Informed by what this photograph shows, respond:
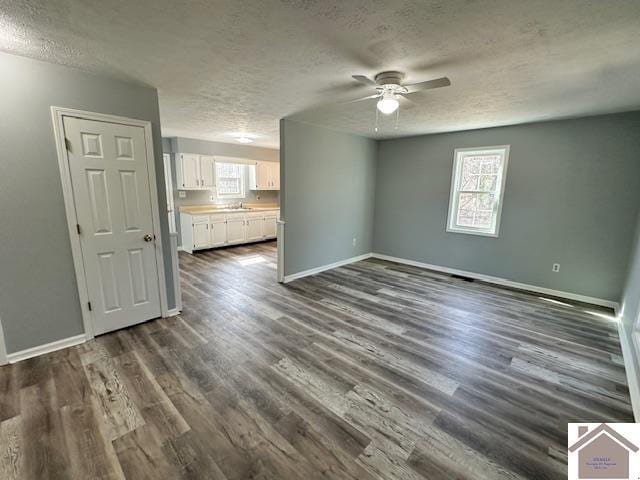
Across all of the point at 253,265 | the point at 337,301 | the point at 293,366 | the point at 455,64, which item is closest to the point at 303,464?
the point at 293,366

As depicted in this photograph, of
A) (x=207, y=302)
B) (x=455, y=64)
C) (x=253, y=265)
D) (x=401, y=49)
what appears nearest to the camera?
(x=401, y=49)

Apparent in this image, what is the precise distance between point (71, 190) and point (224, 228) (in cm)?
399

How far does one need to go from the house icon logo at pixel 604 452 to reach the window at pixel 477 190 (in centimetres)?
316

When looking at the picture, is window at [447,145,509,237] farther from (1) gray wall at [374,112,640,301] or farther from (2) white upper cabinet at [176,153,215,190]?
(2) white upper cabinet at [176,153,215,190]

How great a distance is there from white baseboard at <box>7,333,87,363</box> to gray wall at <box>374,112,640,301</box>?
5100 mm

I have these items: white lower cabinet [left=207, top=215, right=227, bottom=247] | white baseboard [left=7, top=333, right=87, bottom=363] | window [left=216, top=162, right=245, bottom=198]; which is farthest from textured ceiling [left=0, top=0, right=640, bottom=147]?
window [left=216, top=162, right=245, bottom=198]

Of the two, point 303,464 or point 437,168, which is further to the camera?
point 437,168

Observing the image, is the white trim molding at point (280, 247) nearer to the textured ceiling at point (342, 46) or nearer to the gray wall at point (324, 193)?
the gray wall at point (324, 193)

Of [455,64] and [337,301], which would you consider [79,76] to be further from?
[337,301]

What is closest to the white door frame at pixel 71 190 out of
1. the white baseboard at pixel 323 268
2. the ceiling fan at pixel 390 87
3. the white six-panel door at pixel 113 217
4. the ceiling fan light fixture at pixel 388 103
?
the white six-panel door at pixel 113 217

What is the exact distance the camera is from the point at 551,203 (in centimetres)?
390

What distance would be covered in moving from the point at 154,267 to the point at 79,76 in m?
1.83

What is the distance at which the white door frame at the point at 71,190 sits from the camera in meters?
2.32

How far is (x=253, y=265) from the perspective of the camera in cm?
527
